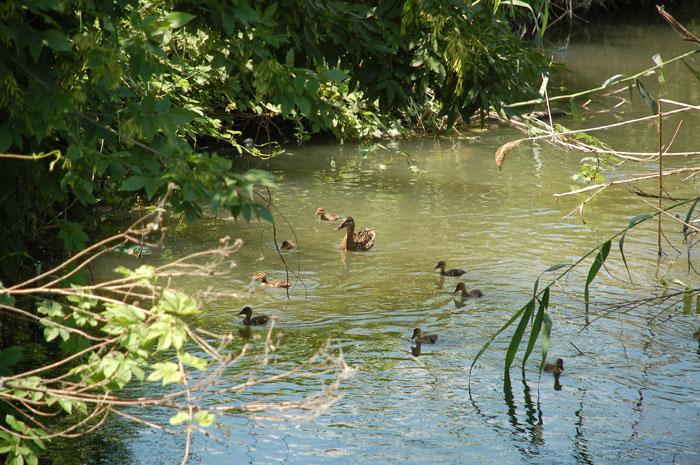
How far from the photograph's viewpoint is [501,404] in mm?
6645

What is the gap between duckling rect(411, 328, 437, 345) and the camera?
7.77 m

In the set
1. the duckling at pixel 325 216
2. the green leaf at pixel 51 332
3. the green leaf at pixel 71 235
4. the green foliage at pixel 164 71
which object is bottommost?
the duckling at pixel 325 216

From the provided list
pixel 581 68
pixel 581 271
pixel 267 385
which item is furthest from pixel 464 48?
pixel 581 68

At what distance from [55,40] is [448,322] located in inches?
207

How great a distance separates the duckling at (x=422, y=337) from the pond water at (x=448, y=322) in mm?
88

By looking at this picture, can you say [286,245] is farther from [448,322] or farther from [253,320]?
[448,322]

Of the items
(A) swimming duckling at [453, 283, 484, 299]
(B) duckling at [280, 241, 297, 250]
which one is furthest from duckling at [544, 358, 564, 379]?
(B) duckling at [280, 241, 297, 250]

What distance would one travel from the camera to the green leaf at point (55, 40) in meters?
3.78

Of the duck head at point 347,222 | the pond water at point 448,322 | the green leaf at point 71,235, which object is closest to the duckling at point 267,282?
the pond water at point 448,322

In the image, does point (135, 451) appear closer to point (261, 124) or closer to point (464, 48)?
point (464, 48)

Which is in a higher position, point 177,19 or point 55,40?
point 177,19

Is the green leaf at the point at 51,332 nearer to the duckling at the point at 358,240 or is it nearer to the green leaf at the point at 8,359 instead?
the green leaf at the point at 8,359

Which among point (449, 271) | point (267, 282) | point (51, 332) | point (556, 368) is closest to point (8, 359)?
point (51, 332)

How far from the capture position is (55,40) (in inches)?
149
